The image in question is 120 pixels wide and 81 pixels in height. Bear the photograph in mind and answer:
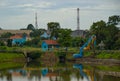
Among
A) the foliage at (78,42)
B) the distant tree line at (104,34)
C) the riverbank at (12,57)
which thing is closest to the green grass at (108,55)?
the distant tree line at (104,34)

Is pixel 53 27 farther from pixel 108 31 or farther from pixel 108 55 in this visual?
pixel 108 55

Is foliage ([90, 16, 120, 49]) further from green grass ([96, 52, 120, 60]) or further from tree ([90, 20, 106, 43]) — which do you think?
green grass ([96, 52, 120, 60])

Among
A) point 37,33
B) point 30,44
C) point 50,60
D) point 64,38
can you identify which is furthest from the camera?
point 37,33

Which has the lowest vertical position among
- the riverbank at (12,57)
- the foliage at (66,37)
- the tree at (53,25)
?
the riverbank at (12,57)

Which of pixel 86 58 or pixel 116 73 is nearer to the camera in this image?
pixel 116 73

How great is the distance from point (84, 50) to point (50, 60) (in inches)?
261

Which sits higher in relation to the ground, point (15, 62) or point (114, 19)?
point (114, 19)

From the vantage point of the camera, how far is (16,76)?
43406mm

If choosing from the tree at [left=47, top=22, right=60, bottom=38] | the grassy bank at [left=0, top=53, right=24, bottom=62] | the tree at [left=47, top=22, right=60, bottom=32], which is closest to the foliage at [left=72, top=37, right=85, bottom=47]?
the tree at [left=47, top=22, right=60, bottom=38]

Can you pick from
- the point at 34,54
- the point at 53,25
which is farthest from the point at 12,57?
the point at 53,25

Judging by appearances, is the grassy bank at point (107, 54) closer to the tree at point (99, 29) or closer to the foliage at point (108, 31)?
the foliage at point (108, 31)

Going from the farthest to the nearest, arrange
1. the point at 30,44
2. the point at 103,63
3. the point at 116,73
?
the point at 30,44 < the point at 103,63 < the point at 116,73

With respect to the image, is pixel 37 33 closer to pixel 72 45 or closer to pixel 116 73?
pixel 72 45

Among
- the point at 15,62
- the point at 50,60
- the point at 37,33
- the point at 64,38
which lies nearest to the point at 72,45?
the point at 64,38
